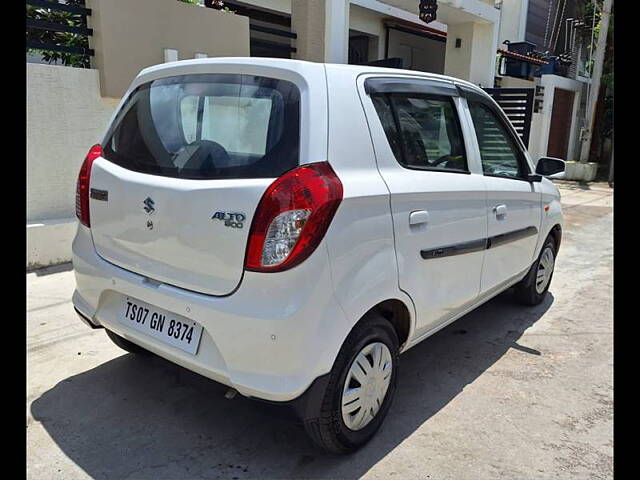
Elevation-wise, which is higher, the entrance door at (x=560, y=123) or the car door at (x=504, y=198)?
the entrance door at (x=560, y=123)

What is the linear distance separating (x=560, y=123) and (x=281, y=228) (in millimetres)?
16626

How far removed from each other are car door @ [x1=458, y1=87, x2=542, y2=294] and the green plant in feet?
14.0

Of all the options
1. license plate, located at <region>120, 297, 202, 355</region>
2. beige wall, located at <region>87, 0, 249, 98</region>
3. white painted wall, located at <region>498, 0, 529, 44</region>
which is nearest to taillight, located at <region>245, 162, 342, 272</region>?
license plate, located at <region>120, 297, 202, 355</region>

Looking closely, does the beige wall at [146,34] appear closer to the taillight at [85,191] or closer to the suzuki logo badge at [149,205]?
the taillight at [85,191]

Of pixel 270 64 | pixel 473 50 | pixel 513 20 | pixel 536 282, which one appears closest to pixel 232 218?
pixel 270 64

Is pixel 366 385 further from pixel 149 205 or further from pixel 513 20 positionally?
pixel 513 20

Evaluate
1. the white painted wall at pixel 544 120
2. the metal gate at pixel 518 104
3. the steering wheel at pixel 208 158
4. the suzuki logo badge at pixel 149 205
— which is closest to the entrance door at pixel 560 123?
the white painted wall at pixel 544 120

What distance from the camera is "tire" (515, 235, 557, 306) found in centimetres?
436

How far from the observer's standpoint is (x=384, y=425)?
2.79 meters

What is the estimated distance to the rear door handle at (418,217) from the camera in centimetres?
260

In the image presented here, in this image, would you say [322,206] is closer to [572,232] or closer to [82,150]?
[82,150]

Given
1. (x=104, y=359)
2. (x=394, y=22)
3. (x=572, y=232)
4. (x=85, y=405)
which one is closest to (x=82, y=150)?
(x=104, y=359)

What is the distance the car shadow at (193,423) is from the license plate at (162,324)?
1.86 feet

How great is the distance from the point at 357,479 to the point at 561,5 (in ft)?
66.2
